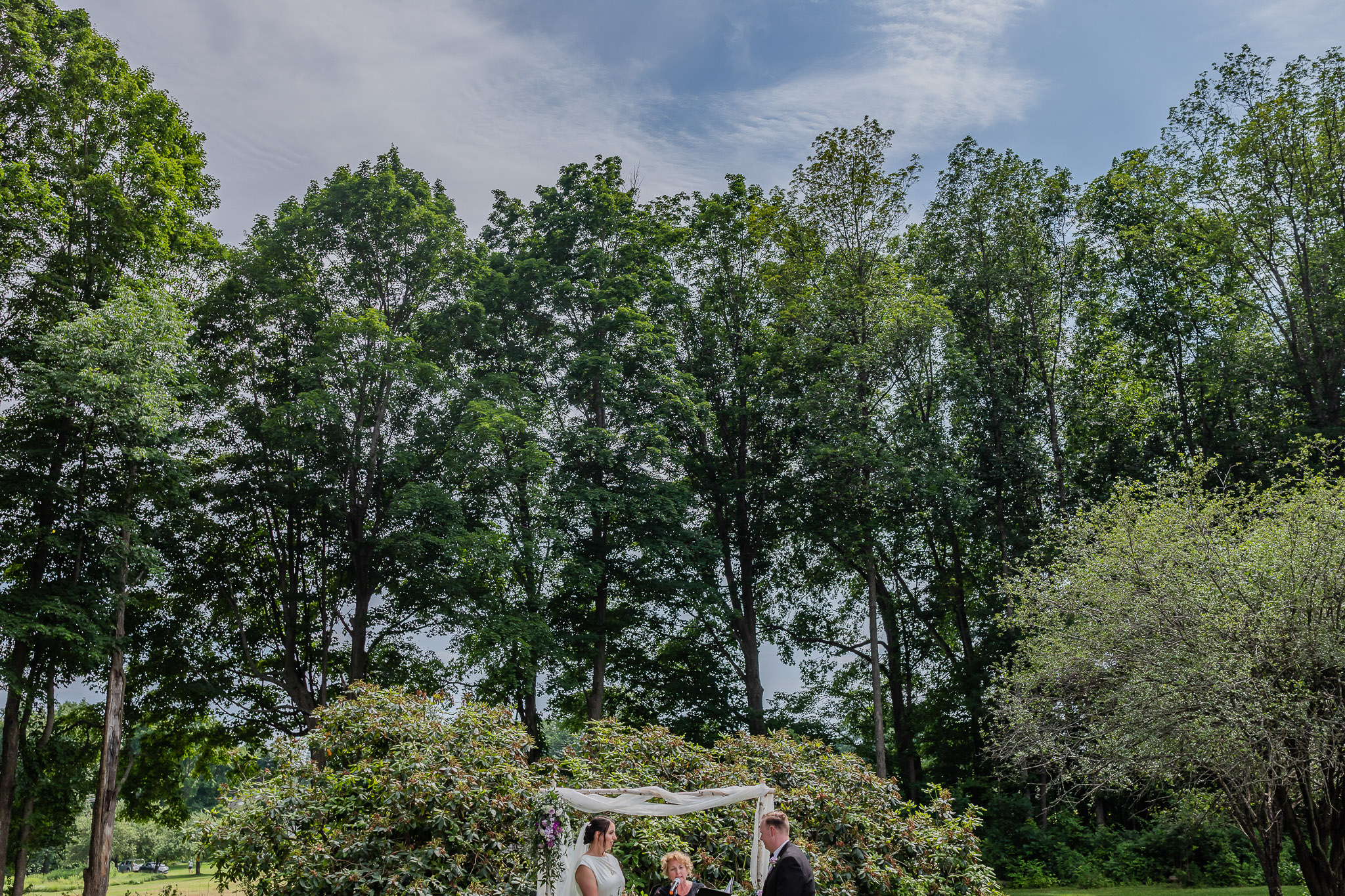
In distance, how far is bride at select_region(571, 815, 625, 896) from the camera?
24.9ft

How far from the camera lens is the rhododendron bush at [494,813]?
834 cm

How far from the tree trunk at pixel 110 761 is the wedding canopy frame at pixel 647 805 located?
12138mm

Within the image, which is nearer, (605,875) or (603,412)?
(605,875)

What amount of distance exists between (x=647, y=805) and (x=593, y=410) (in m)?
15.4

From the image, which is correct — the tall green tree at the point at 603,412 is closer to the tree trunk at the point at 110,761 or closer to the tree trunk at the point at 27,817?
the tree trunk at the point at 110,761

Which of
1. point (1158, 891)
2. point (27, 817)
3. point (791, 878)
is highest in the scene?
point (791, 878)

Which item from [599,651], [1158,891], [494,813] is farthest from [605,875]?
[1158,891]

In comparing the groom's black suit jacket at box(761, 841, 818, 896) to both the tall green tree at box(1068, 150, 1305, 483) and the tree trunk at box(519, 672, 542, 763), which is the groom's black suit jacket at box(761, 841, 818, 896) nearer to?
the tree trunk at box(519, 672, 542, 763)

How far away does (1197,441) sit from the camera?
23.4 m

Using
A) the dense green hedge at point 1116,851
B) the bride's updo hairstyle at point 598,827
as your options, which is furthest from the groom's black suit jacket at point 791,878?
the dense green hedge at point 1116,851

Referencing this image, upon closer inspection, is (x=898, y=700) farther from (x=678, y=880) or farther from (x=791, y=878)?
(x=791, y=878)

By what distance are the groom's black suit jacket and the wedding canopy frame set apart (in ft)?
5.67

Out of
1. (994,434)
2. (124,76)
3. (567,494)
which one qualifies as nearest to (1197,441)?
(994,434)

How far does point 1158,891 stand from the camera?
17172 mm
